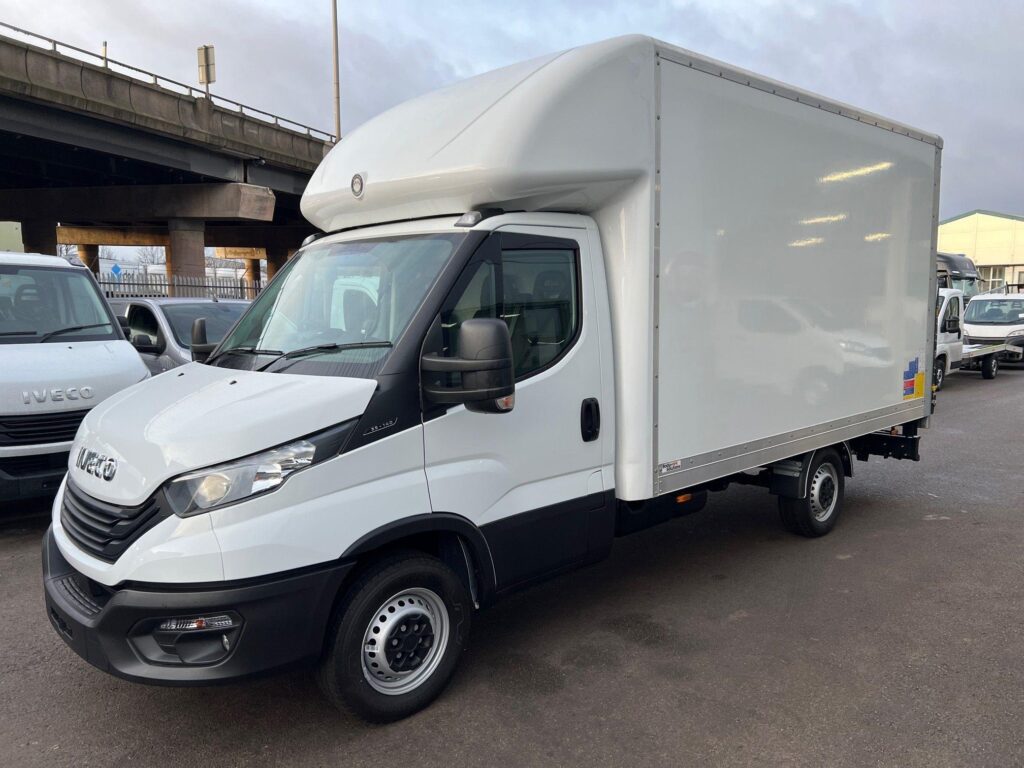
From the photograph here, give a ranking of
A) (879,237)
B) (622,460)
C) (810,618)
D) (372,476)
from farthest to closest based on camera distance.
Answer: (879,237) < (810,618) < (622,460) < (372,476)

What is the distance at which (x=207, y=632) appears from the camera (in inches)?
122

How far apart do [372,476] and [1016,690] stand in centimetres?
332

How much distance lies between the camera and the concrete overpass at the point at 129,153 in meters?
19.8

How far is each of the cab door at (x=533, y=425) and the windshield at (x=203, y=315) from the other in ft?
20.3

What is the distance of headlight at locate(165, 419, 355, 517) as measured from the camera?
3.09 m

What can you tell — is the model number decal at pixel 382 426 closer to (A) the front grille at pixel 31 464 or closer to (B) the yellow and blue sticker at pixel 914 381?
(A) the front grille at pixel 31 464

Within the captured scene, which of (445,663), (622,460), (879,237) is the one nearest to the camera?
(445,663)

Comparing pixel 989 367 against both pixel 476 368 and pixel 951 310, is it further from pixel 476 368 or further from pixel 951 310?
pixel 476 368

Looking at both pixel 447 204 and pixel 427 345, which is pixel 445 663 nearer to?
pixel 427 345

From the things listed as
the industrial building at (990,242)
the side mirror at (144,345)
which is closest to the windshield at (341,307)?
the side mirror at (144,345)

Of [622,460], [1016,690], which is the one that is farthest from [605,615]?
[1016,690]

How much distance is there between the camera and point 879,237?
20.2ft

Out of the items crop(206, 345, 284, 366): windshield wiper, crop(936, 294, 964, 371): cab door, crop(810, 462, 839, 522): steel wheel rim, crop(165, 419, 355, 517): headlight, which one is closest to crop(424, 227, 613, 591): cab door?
crop(165, 419, 355, 517): headlight

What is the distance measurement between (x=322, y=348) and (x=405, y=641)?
1419 mm
